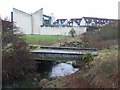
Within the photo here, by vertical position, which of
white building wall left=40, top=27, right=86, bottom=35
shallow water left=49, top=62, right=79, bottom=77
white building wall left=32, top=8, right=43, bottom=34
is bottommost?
shallow water left=49, top=62, right=79, bottom=77

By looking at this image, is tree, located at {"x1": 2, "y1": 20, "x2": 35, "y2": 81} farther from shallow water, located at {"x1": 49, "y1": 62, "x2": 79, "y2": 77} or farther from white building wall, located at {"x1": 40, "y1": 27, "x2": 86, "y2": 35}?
white building wall, located at {"x1": 40, "y1": 27, "x2": 86, "y2": 35}

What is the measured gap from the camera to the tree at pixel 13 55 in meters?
17.8

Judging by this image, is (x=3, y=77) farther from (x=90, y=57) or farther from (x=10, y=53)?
(x=90, y=57)

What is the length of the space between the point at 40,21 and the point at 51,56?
88.8 feet

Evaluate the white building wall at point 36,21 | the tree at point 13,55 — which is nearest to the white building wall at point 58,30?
the white building wall at point 36,21

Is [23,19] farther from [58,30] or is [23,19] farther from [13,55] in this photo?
[13,55]

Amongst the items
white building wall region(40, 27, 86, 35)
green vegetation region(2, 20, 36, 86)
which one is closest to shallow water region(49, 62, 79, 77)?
green vegetation region(2, 20, 36, 86)

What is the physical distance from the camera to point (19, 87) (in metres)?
16.6

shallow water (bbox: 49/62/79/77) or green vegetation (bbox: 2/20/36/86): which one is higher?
green vegetation (bbox: 2/20/36/86)

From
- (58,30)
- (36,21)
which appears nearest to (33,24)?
(36,21)

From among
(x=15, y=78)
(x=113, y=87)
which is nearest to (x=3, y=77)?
(x=15, y=78)

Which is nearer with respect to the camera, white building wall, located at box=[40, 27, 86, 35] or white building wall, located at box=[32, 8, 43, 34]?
white building wall, located at box=[40, 27, 86, 35]

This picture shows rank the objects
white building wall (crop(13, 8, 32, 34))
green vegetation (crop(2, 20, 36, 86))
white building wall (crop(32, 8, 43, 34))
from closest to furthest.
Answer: green vegetation (crop(2, 20, 36, 86))
white building wall (crop(13, 8, 32, 34))
white building wall (crop(32, 8, 43, 34))

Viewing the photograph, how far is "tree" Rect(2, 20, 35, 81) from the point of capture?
58.4 feet
